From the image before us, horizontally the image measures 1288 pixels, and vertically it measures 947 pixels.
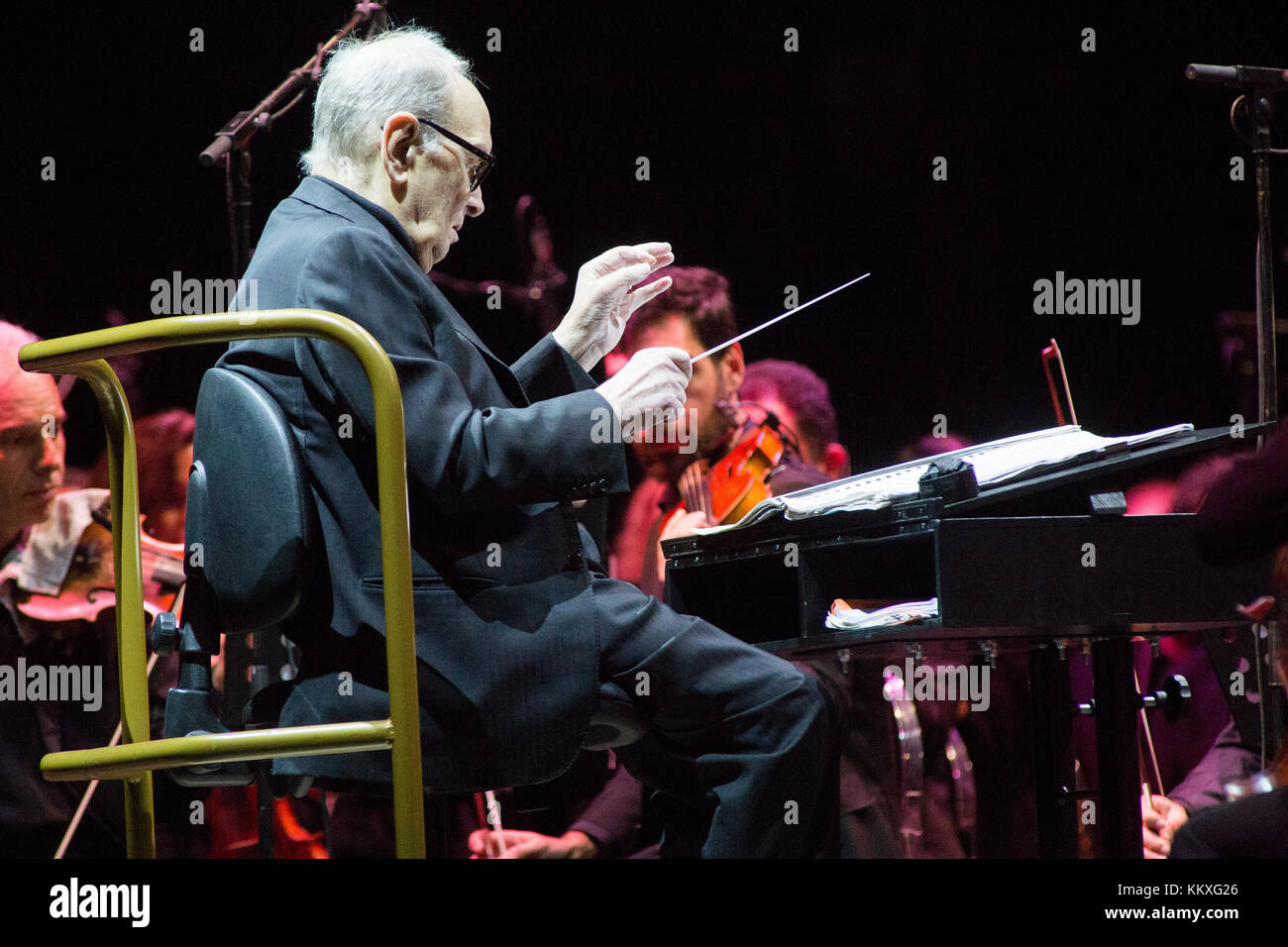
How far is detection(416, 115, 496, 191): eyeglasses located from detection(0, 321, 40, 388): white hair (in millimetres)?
2371

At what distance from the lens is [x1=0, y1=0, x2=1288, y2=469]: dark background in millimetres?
3986

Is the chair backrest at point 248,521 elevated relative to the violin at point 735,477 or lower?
lower

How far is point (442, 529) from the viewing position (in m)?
1.64

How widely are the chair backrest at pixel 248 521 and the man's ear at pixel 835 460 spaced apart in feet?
8.71

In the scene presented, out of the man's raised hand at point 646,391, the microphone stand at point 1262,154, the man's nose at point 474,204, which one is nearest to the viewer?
the man's raised hand at point 646,391

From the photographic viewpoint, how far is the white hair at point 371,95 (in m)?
1.83

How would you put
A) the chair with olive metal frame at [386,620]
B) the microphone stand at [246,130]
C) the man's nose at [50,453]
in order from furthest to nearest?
the man's nose at [50,453] < the microphone stand at [246,130] < the chair with olive metal frame at [386,620]

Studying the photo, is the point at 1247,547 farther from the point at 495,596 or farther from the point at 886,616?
the point at 495,596

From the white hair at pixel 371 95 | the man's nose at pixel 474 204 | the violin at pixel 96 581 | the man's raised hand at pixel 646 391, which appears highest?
the white hair at pixel 371 95

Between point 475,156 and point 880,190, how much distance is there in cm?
265

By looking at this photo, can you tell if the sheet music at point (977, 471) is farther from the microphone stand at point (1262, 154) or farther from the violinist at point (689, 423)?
the violinist at point (689, 423)

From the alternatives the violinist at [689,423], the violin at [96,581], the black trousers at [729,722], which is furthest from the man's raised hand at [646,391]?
the violin at [96,581]

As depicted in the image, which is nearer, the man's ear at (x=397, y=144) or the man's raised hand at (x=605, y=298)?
the man's ear at (x=397, y=144)

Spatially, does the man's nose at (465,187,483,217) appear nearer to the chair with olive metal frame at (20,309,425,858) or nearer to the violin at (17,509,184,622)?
the chair with olive metal frame at (20,309,425,858)
